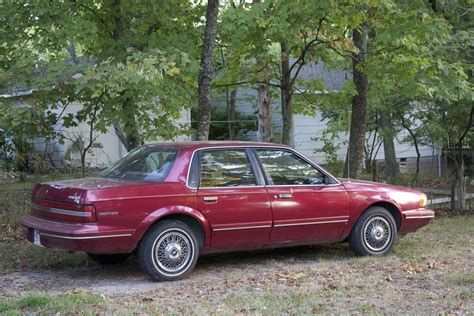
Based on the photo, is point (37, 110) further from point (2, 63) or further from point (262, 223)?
point (262, 223)

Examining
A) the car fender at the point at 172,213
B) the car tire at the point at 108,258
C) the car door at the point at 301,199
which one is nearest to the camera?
the car fender at the point at 172,213

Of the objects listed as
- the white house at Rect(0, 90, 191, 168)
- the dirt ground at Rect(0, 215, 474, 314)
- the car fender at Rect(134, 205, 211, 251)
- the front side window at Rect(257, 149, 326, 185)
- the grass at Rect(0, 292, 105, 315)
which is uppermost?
the white house at Rect(0, 90, 191, 168)

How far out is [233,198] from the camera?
23.5 ft

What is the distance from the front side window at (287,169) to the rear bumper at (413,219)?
4.44 feet

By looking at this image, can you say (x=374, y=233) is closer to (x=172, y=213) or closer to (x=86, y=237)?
(x=172, y=213)

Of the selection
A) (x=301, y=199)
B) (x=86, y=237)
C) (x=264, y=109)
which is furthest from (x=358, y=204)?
(x=264, y=109)

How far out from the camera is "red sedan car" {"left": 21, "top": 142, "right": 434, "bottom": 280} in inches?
256

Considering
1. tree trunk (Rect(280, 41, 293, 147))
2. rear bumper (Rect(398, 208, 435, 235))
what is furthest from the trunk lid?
tree trunk (Rect(280, 41, 293, 147))

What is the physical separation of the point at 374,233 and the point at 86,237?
3830 millimetres

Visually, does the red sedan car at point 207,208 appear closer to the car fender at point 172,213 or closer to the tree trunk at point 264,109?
the car fender at point 172,213

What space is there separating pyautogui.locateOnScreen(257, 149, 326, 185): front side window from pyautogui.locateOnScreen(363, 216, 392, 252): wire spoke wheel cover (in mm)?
900

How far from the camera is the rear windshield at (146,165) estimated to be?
705 cm

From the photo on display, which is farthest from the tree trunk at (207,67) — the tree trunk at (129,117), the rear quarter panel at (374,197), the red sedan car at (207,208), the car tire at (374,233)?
the car tire at (374,233)

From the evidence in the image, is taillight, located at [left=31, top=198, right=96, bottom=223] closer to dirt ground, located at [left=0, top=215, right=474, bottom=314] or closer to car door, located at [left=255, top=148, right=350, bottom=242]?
dirt ground, located at [left=0, top=215, right=474, bottom=314]
